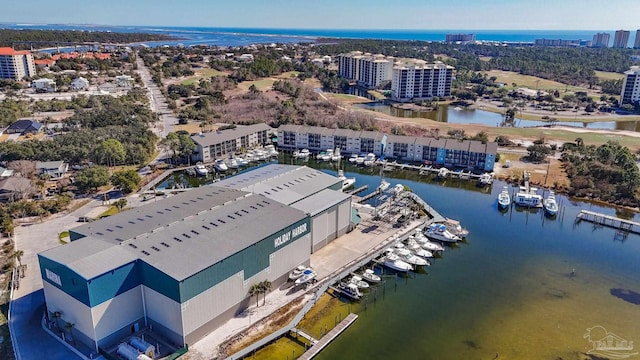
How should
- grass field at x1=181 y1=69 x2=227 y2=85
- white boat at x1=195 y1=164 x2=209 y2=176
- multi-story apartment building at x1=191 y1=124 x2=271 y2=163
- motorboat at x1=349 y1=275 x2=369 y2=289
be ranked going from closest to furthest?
motorboat at x1=349 y1=275 x2=369 y2=289, white boat at x1=195 y1=164 x2=209 y2=176, multi-story apartment building at x1=191 y1=124 x2=271 y2=163, grass field at x1=181 y1=69 x2=227 y2=85

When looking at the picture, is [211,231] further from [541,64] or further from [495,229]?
[541,64]

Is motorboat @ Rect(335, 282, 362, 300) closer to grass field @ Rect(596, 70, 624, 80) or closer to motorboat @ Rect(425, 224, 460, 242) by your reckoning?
motorboat @ Rect(425, 224, 460, 242)

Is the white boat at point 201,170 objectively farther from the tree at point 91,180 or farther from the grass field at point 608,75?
the grass field at point 608,75

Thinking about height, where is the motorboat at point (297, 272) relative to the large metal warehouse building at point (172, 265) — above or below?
below

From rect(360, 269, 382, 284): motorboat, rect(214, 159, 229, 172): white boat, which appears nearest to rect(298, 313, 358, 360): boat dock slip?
rect(360, 269, 382, 284): motorboat

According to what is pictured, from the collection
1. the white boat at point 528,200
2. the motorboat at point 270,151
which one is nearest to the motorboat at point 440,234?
the white boat at point 528,200

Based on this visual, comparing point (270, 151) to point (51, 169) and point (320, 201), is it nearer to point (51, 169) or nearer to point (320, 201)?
point (51, 169)
